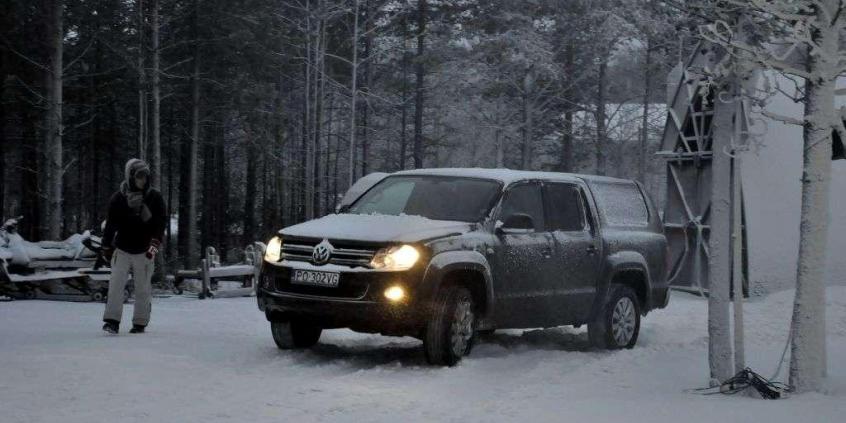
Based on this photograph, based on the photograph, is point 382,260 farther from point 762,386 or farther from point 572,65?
point 572,65

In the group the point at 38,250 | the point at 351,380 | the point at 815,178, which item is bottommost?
the point at 351,380

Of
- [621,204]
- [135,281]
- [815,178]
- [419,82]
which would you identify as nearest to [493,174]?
[621,204]

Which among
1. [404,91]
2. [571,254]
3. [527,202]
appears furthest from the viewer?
[404,91]

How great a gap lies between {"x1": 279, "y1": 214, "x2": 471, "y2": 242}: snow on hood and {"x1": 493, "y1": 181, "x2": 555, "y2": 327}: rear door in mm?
627

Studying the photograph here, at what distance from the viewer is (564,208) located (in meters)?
11.5

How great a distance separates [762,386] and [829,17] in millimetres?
2978

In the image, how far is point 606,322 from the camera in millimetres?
11719

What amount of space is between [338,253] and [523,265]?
6.95 ft

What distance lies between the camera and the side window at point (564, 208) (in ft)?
37.1

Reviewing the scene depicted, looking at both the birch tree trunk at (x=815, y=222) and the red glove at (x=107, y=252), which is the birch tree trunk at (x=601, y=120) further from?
the birch tree trunk at (x=815, y=222)

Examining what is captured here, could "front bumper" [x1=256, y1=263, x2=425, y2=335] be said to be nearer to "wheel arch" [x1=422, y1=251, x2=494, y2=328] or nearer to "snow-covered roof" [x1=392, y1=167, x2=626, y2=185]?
"wheel arch" [x1=422, y1=251, x2=494, y2=328]

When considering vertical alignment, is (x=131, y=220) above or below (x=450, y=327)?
above

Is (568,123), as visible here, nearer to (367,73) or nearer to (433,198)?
(367,73)

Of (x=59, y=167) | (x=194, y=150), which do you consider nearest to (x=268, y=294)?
(x=59, y=167)
